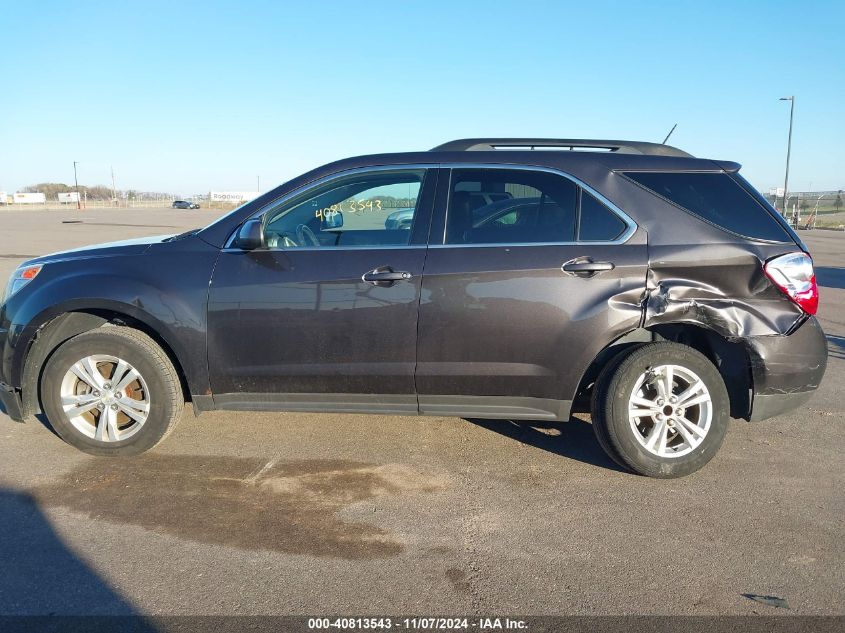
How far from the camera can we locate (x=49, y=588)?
271cm

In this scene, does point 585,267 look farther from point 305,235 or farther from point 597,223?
point 305,235

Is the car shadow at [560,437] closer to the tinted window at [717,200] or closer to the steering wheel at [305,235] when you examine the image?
the tinted window at [717,200]

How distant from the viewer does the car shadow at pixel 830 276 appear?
12203mm

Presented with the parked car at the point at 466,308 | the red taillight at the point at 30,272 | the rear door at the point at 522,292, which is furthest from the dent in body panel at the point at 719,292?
the red taillight at the point at 30,272

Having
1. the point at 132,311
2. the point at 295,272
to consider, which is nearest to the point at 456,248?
the point at 295,272

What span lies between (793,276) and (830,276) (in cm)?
1173

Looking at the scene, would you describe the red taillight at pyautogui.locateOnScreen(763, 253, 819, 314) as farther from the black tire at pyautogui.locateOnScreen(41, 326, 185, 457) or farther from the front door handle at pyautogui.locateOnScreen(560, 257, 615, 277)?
the black tire at pyautogui.locateOnScreen(41, 326, 185, 457)

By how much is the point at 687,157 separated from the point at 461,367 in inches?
75.3

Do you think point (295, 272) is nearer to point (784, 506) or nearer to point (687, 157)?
point (687, 157)

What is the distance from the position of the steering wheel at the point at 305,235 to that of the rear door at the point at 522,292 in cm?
76

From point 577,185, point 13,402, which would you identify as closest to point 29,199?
point 13,402

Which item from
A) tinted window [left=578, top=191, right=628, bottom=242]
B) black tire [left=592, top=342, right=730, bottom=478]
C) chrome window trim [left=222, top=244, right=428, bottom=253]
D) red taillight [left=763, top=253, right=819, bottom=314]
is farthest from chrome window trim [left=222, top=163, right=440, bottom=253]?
red taillight [left=763, top=253, right=819, bottom=314]

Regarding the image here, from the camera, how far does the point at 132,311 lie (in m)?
3.87

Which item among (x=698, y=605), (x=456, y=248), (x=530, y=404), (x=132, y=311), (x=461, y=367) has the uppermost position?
(x=456, y=248)
